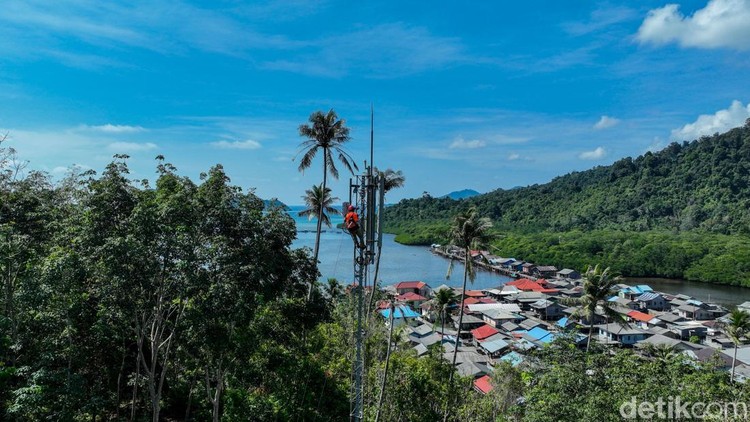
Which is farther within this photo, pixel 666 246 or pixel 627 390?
pixel 666 246

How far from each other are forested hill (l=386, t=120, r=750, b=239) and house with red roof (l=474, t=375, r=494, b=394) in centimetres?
7863

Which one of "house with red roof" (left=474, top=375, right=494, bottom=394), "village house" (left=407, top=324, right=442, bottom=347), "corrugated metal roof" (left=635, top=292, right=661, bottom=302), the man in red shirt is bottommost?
"village house" (left=407, top=324, right=442, bottom=347)

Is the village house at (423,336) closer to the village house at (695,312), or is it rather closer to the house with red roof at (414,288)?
the house with red roof at (414,288)

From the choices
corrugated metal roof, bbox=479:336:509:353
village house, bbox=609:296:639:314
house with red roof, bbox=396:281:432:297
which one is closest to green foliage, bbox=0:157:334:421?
corrugated metal roof, bbox=479:336:509:353

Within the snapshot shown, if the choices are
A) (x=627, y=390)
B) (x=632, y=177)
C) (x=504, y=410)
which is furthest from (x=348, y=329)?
(x=632, y=177)

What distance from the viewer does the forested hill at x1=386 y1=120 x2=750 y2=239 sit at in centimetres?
9575

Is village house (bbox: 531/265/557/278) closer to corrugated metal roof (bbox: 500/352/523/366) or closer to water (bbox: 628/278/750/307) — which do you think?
water (bbox: 628/278/750/307)

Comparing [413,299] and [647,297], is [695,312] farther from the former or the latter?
→ [413,299]

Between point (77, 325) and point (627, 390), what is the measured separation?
1135 cm

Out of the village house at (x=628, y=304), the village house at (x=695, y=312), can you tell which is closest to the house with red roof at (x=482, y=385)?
the village house at (x=695, y=312)

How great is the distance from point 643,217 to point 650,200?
10.1m

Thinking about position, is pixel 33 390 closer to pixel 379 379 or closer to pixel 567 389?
pixel 379 379

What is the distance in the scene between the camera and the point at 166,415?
Answer: 48.1ft

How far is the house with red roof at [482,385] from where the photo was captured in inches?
836
